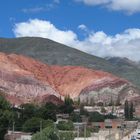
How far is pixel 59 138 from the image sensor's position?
74.1 m

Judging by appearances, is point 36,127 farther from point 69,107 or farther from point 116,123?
point 69,107

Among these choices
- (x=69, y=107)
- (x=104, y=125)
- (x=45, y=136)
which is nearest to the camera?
(x=45, y=136)

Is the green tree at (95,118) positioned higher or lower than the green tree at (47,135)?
higher

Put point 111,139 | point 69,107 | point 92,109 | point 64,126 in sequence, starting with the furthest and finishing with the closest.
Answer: point 92,109 < point 69,107 < point 64,126 < point 111,139

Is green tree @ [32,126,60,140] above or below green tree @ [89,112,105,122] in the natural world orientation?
below

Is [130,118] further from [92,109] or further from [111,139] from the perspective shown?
[111,139]

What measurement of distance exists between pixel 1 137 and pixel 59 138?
37.1 ft

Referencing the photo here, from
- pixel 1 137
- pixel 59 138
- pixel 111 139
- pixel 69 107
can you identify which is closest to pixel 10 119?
pixel 1 137

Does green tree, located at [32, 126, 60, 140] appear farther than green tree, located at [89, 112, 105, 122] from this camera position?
No

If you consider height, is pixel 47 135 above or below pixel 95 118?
below

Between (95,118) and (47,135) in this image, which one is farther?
(95,118)

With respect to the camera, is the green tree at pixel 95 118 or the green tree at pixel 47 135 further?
the green tree at pixel 95 118

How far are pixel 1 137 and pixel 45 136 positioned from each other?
13.1m

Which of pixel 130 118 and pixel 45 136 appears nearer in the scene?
pixel 45 136
